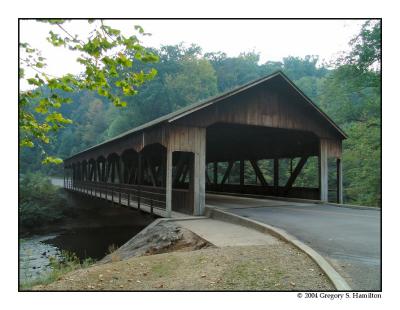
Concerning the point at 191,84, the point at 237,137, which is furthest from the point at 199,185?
the point at 191,84

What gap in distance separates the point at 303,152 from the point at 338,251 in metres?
10.6

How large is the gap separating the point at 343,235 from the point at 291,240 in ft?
5.08

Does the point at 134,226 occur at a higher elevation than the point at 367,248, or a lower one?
lower

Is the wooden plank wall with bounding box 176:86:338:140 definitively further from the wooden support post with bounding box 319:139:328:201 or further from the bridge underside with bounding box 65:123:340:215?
the bridge underside with bounding box 65:123:340:215

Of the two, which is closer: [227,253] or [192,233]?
[227,253]

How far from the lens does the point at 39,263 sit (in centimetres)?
1449

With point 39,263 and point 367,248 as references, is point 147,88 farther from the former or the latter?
point 367,248

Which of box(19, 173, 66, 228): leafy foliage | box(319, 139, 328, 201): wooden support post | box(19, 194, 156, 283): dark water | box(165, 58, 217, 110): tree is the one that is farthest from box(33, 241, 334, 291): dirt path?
box(165, 58, 217, 110): tree

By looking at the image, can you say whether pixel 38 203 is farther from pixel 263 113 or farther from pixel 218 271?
pixel 218 271

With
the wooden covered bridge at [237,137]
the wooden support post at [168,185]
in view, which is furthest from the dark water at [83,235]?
the wooden covered bridge at [237,137]

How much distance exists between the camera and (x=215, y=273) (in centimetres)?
552

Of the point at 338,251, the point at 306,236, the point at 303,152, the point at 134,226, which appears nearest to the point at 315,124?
the point at 303,152

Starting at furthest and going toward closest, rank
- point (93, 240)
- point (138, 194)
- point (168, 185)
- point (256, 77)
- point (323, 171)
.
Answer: point (256, 77)
point (93, 240)
point (323, 171)
point (138, 194)
point (168, 185)

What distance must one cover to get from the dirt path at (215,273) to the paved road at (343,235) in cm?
53
